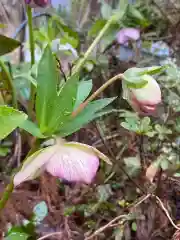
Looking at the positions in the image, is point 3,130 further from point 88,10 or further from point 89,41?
point 88,10

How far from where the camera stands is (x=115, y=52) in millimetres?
1364

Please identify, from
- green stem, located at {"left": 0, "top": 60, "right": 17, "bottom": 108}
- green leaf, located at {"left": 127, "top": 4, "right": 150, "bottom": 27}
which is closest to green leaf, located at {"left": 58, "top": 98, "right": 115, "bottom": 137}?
green stem, located at {"left": 0, "top": 60, "right": 17, "bottom": 108}

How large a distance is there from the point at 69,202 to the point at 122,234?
0.16 m

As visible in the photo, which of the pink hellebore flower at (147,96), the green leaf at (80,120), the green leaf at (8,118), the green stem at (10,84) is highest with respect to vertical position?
the green leaf at (8,118)

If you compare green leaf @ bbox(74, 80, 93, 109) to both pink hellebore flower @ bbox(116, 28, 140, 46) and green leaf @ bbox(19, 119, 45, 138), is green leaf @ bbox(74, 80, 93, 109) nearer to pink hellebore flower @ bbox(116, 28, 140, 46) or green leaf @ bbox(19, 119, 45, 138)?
green leaf @ bbox(19, 119, 45, 138)

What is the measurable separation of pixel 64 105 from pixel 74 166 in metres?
0.09

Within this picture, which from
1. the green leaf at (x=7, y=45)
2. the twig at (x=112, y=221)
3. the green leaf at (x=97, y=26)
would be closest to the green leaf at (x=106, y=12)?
the green leaf at (x=97, y=26)

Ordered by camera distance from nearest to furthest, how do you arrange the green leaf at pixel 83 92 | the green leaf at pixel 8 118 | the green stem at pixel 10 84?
the green leaf at pixel 8 118
the green leaf at pixel 83 92
the green stem at pixel 10 84

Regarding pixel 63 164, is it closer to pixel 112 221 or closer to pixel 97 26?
pixel 112 221

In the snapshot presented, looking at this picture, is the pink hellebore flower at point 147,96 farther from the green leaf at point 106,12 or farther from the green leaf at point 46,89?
the green leaf at point 106,12

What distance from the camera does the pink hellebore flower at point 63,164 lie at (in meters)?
0.56

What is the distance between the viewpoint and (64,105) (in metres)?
0.61

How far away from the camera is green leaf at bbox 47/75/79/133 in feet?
1.96

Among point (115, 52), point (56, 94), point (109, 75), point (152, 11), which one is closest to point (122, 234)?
point (56, 94)
